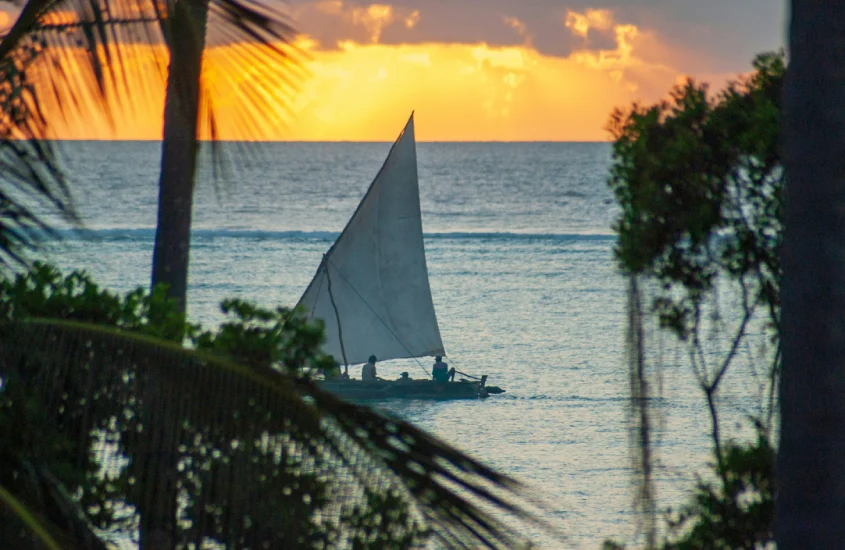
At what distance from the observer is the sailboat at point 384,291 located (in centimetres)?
2928

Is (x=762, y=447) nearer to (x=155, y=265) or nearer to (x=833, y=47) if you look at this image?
(x=833, y=47)

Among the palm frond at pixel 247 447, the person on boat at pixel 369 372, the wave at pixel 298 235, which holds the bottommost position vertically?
the palm frond at pixel 247 447

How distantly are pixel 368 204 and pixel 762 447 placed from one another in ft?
78.4

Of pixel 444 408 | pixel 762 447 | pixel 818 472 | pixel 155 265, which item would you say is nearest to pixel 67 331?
pixel 818 472

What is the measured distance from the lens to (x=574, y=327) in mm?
39062

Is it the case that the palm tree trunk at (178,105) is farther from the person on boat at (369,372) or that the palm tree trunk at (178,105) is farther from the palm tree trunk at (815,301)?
the person on boat at (369,372)

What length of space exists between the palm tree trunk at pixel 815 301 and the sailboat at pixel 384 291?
81.5 feet

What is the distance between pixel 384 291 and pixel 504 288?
19029 mm

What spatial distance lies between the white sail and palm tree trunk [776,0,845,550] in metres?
25.4

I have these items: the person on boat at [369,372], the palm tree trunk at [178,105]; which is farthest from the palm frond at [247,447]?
the person on boat at [369,372]

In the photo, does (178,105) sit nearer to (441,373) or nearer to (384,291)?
(441,373)

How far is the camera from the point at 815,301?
3701mm

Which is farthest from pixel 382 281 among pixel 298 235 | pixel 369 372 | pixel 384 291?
pixel 298 235

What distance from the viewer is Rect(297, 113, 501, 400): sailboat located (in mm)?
29281
